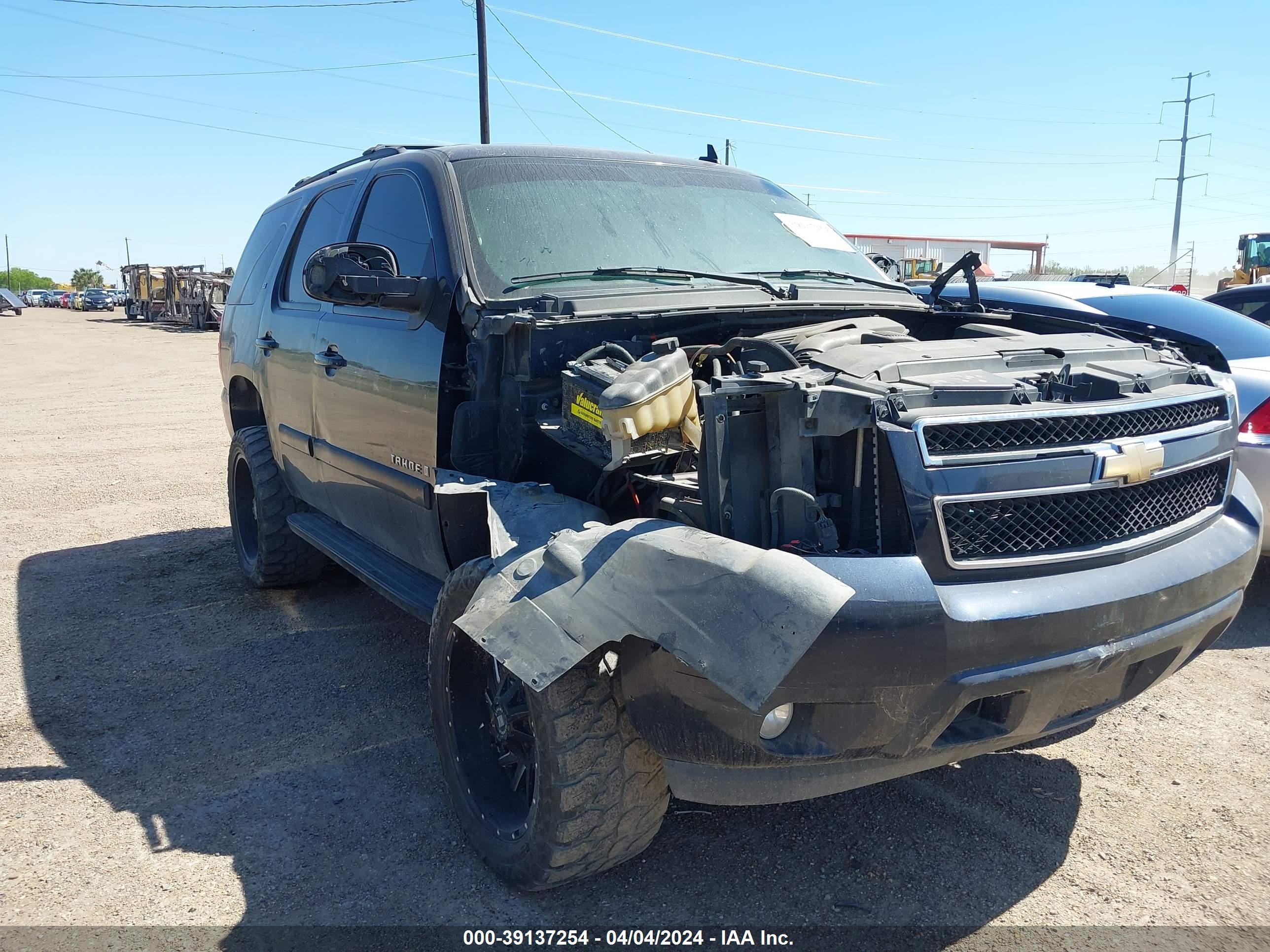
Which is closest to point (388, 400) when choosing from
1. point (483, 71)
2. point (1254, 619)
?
point (1254, 619)

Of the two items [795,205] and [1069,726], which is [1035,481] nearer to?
[1069,726]

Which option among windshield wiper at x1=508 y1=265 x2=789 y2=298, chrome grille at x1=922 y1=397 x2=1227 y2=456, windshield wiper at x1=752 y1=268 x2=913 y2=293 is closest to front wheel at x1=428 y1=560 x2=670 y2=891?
chrome grille at x1=922 y1=397 x2=1227 y2=456

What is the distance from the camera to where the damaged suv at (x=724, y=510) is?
2.28m

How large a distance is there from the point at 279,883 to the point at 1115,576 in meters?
2.43

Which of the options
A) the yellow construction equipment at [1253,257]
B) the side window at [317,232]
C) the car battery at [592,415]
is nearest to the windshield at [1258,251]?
the yellow construction equipment at [1253,257]

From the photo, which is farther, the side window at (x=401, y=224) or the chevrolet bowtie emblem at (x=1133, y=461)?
the side window at (x=401, y=224)

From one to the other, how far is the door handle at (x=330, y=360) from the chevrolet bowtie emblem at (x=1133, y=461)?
9.50ft

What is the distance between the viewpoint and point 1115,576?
2488 mm

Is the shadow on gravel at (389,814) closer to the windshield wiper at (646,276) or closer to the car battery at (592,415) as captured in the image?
the car battery at (592,415)

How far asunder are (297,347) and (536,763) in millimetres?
2865

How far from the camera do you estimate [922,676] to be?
7.30ft

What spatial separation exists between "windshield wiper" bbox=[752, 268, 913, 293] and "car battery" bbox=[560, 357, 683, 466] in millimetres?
1213

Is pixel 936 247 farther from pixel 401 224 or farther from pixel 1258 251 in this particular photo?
pixel 401 224

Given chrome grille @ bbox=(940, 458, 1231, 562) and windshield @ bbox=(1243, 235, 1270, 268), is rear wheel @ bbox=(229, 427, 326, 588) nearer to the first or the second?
chrome grille @ bbox=(940, 458, 1231, 562)
